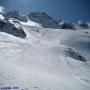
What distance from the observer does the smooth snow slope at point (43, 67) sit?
19.8m

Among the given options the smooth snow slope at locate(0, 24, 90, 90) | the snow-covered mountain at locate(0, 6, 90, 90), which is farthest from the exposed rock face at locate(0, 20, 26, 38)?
the smooth snow slope at locate(0, 24, 90, 90)

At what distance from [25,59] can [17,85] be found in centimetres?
1363

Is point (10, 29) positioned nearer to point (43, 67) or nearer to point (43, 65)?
point (43, 65)

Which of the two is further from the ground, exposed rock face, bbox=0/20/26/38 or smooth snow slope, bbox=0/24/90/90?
exposed rock face, bbox=0/20/26/38

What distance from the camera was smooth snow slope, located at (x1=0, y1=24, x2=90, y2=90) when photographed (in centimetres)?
1984

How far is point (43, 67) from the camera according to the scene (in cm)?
2888

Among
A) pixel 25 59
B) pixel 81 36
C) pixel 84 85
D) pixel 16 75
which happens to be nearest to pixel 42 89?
pixel 16 75

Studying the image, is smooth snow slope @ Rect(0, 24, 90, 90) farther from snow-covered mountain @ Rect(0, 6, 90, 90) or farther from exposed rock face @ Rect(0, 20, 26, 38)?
exposed rock face @ Rect(0, 20, 26, 38)

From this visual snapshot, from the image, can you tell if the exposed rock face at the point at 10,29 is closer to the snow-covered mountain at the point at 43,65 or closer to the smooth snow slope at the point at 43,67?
the snow-covered mountain at the point at 43,65

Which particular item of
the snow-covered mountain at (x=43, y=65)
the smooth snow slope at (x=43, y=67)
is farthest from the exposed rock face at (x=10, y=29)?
the smooth snow slope at (x=43, y=67)

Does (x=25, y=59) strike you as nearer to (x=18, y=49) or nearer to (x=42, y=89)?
(x=18, y=49)

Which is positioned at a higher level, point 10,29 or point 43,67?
point 10,29

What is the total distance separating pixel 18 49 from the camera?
36.4 metres

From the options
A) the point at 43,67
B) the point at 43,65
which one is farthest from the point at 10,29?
the point at 43,67
